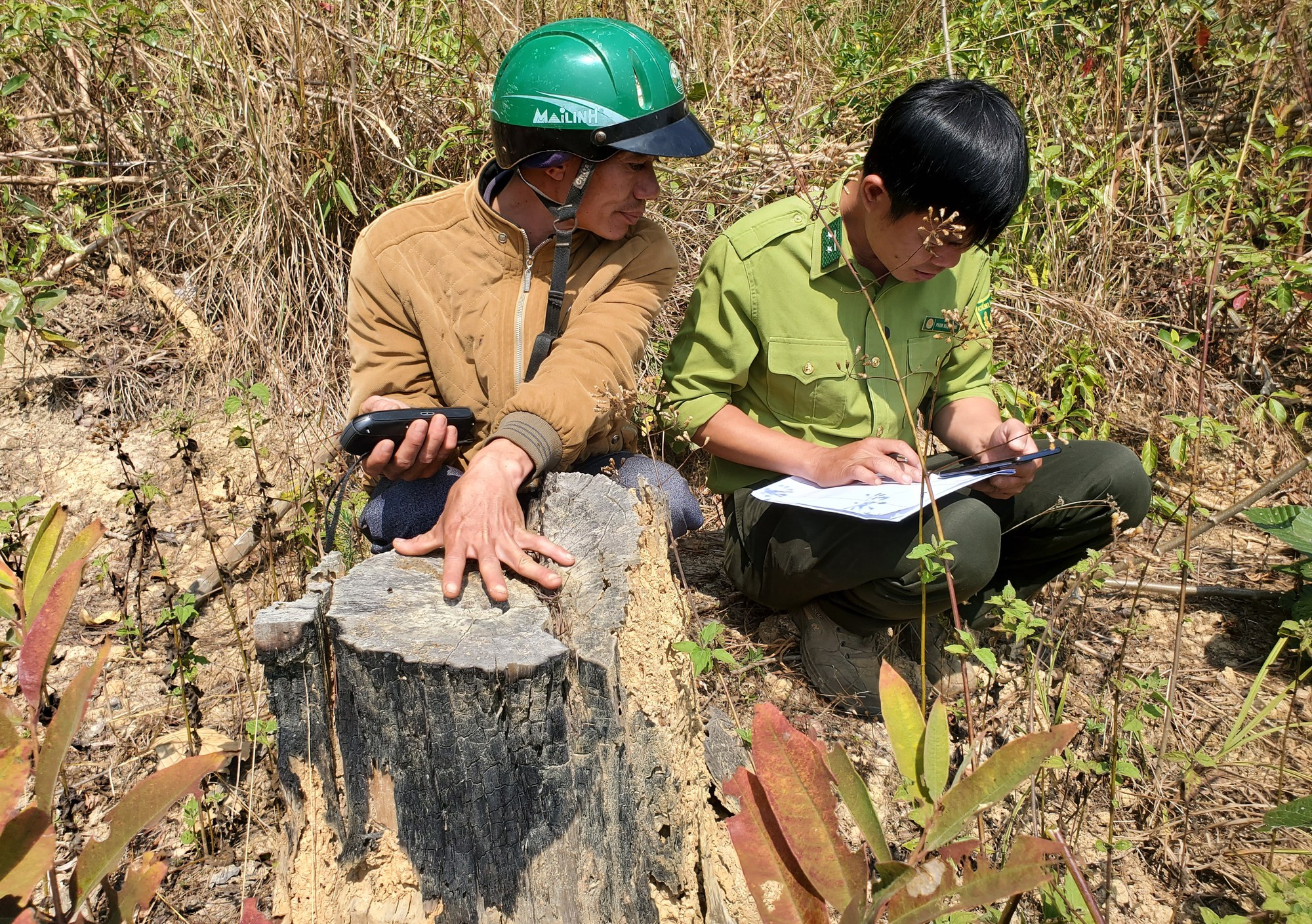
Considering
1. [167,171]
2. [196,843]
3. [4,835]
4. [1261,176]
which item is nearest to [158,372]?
[167,171]

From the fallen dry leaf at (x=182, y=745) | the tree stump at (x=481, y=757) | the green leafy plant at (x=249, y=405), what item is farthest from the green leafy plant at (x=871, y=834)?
the green leafy plant at (x=249, y=405)

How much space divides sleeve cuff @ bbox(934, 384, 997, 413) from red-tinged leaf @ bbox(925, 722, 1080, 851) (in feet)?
5.69

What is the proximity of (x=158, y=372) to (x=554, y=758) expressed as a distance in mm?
2923

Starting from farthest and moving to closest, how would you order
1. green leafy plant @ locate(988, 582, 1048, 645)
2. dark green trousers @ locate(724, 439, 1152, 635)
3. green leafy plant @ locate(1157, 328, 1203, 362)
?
green leafy plant @ locate(1157, 328, 1203, 362), dark green trousers @ locate(724, 439, 1152, 635), green leafy plant @ locate(988, 582, 1048, 645)

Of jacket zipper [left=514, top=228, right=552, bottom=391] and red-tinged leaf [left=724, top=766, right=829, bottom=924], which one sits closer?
red-tinged leaf [left=724, top=766, right=829, bottom=924]

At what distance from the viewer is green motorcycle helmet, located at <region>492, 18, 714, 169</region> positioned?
2111 mm

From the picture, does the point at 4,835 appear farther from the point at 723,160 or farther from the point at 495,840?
the point at 723,160

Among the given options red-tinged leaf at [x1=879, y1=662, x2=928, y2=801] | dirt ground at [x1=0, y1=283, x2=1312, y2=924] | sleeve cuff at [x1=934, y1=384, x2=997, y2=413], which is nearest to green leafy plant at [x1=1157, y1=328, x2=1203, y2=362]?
dirt ground at [x1=0, y1=283, x2=1312, y2=924]

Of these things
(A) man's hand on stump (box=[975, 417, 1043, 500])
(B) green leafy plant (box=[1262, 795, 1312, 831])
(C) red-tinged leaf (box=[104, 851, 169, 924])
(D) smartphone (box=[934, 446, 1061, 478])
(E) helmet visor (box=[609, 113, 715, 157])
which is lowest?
(B) green leafy plant (box=[1262, 795, 1312, 831])

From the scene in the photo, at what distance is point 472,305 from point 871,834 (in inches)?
66.0

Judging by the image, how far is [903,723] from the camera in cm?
108

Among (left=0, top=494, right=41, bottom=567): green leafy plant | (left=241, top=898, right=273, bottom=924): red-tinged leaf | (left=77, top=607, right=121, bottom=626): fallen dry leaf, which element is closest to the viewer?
(left=241, top=898, right=273, bottom=924): red-tinged leaf

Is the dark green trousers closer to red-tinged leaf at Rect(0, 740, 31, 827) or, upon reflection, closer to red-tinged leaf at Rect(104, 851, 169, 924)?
red-tinged leaf at Rect(104, 851, 169, 924)

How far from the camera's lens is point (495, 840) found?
4.83 feet
